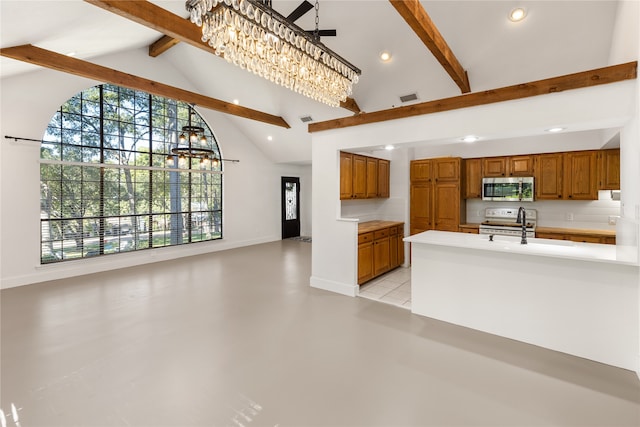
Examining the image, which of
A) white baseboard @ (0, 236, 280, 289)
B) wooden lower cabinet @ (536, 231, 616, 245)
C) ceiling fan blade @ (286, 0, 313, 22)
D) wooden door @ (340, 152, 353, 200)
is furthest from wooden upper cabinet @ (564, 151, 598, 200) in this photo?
white baseboard @ (0, 236, 280, 289)

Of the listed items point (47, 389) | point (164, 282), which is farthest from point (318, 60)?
point (164, 282)

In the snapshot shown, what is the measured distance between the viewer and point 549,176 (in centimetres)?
521

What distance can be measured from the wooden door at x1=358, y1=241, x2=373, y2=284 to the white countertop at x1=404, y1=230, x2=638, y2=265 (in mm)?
1015

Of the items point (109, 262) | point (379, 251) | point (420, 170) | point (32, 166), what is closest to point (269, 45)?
point (379, 251)

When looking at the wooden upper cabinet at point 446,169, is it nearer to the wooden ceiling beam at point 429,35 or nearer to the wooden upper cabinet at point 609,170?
the wooden ceiling beam at point 429,35

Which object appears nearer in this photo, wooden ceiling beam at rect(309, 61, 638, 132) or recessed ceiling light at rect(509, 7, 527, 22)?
wooden ceiling beam at rect(309, 61, 638, 132)

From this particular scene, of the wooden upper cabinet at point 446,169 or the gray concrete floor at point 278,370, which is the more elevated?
the wooden upper cabinet at point 446,169

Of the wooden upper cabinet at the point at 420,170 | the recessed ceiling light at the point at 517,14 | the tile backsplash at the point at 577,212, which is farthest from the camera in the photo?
the wooden upper cabinet at the point at 420,170

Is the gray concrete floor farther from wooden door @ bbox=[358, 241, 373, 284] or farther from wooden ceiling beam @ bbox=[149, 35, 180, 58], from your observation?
wooden ceiling beam @ bbox=[149, 35, 180, 58]

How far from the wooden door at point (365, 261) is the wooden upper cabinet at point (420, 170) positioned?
2126 millimetres

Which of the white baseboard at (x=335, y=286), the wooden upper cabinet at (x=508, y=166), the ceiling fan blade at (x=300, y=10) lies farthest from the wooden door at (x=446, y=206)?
the ceiling fan blade at (x=300, y=10)

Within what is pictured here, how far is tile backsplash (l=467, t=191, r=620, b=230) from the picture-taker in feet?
16.1

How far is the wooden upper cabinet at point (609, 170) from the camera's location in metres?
4.64

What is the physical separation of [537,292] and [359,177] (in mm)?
3031
